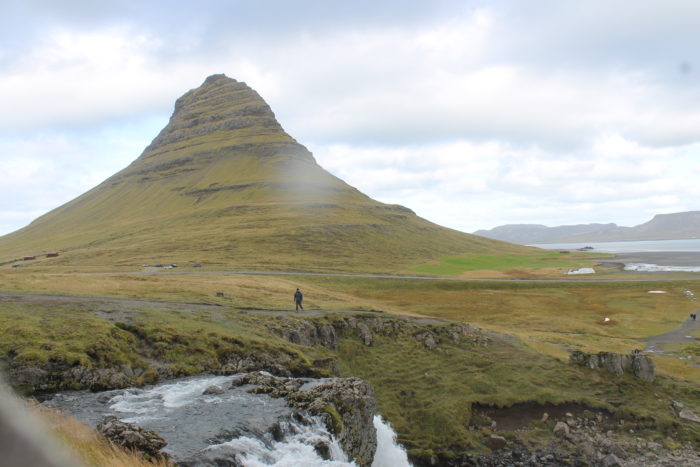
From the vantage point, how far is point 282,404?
22.3m

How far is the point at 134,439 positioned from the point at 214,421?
4955 millimetres

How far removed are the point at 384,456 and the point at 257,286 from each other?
45848 mm

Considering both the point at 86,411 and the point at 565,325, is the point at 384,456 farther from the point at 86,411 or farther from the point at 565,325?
the point at 565,325

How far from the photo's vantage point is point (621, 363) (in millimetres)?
38594

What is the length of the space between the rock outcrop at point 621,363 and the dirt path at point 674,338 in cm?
1650

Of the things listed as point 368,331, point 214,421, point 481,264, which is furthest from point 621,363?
point 481,264

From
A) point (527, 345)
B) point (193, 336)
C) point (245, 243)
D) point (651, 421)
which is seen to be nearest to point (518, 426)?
point (651, 421)

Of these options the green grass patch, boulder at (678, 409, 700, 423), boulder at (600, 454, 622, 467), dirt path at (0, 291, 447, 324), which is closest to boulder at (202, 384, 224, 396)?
dirt path at (0, 291, 447, 324)

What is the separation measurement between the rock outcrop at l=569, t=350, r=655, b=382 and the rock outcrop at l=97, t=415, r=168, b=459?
123 ft

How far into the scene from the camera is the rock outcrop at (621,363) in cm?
3775

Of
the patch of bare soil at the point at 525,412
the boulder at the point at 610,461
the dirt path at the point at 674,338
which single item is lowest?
the boulder at the point at 610,461

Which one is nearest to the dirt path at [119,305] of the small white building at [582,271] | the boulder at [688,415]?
the boulder at [688,415]

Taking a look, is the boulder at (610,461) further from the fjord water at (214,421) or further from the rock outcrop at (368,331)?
the rock outcrop at (368,331)

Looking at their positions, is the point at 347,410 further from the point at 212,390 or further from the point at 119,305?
the point at 119,305
